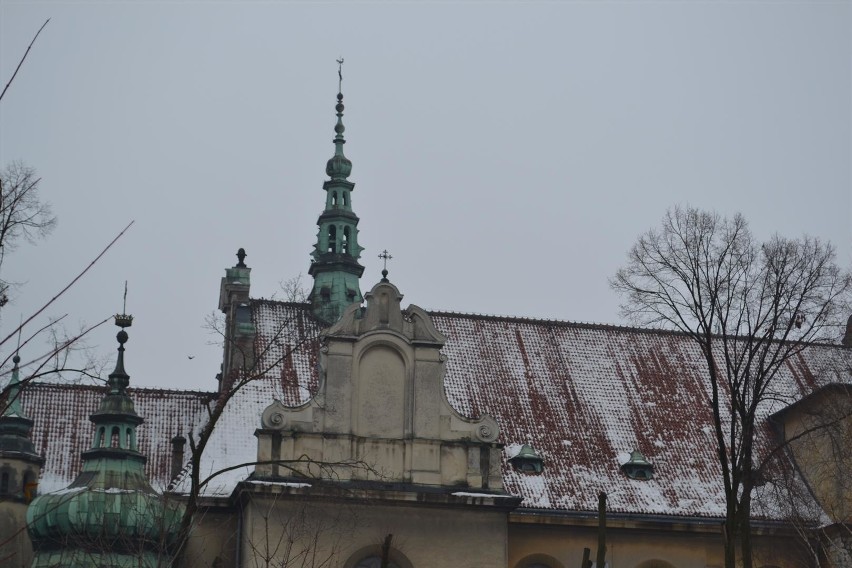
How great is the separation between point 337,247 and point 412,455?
14.8m

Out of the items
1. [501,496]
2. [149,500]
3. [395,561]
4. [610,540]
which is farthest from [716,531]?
[149,500]

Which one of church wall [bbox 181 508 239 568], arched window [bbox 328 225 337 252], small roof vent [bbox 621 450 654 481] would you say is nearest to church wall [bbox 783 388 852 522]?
small roof vent [bbox 621 450 654 481]

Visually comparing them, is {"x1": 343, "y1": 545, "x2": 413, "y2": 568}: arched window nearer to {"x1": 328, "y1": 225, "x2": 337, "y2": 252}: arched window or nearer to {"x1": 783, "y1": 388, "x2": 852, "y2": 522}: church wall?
{"x1": 783, "y1": 388, "x2": 852, "y2": 522}: church wall

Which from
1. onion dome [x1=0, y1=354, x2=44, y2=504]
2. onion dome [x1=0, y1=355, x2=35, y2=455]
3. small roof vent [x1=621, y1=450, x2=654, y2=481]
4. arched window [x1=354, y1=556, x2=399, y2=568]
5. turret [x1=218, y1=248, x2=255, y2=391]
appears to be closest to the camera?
arched window [x1=354, y1=556, x2=399, y2=568]

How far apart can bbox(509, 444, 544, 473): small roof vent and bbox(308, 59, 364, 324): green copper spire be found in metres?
9.66

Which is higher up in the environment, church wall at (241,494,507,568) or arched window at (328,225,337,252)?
arched window at (328,225,337,252)

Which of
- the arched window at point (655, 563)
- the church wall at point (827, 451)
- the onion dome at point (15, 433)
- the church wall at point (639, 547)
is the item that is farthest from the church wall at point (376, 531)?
the church wall at point (827, 451)

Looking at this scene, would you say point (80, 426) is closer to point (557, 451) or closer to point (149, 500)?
point (149, 500)

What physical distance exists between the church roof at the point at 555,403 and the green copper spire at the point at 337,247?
5.22m

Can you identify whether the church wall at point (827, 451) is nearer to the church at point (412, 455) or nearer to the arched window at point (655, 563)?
the church at point (412, 455)

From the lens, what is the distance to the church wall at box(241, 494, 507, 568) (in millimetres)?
31828

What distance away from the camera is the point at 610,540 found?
35.3 metres

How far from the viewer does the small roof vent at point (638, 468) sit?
36.4 metres

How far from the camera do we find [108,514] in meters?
30.2
